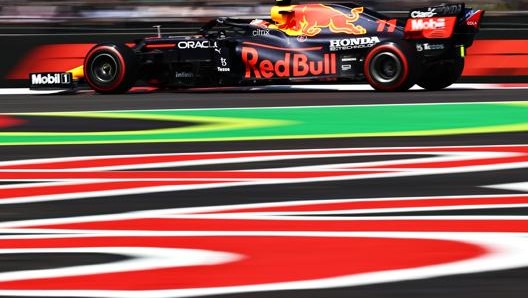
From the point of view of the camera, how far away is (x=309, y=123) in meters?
10.3

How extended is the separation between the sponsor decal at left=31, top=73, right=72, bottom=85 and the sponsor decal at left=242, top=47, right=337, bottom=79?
2.57m

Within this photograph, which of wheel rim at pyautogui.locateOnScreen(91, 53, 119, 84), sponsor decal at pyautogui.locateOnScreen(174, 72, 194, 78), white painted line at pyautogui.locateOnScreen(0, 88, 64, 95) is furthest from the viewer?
white painted line at pyautogui.locateOnScreen(0, 88, 64, 95)

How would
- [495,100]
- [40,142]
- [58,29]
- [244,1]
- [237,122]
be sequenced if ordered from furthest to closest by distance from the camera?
[244,1], [58,29], [495,100], [237,122], [40,142]

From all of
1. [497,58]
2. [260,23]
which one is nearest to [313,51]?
[260,23]

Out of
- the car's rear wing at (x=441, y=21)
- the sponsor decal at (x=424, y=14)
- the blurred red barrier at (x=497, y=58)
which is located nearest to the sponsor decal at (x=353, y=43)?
the car's rear wing at (x=441, y=21)

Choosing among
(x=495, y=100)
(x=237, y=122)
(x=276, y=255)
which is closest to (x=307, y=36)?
(x=495, y=100)

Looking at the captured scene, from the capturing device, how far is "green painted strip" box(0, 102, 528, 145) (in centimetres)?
935

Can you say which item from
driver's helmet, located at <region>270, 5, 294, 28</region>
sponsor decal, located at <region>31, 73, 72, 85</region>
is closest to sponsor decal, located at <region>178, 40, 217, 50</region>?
driver's helmet, located at <region>270, 5, 294, 28</region>

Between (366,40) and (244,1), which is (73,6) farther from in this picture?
(366,40)

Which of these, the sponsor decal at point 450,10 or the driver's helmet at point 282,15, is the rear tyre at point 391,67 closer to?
the sponsor decal at point 450,10

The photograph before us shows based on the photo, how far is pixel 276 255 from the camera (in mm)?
4672

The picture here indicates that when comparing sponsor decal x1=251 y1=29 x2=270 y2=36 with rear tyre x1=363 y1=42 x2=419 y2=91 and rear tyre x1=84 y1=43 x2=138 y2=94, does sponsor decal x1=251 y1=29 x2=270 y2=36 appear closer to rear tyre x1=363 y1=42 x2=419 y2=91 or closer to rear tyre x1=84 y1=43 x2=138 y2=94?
rear tyre x1=363 y1=42 x2=419 y2=91

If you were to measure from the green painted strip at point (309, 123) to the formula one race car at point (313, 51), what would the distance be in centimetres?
188

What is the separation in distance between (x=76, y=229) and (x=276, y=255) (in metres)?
1.13
